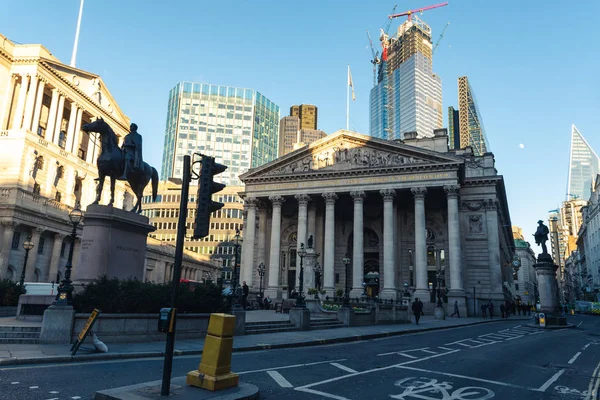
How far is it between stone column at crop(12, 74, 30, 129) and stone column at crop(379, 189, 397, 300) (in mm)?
40418

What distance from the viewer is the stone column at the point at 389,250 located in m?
47.5

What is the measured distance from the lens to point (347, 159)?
176 ft

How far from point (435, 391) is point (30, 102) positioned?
50.9m

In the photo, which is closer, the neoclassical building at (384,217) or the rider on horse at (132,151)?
the rider on horse at (132,151)

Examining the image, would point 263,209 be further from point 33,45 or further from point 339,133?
point 33,45

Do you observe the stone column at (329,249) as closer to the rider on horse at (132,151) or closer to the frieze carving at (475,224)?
the frieze carving at (475,224)

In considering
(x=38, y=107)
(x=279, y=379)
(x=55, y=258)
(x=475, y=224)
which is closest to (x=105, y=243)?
(x=279, y=379)

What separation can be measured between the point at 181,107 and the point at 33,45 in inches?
3534

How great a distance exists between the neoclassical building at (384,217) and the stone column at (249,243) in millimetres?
135

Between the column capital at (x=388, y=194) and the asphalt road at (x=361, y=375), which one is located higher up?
the column capital at (x=388, y=194)

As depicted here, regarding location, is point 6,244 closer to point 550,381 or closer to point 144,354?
point 144,354

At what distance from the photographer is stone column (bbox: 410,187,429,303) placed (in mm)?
46544

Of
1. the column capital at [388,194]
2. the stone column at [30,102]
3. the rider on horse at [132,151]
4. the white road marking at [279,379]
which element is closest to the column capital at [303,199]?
the column capital at [388,194]

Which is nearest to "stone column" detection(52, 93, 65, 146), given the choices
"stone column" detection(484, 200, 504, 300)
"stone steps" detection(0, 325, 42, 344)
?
"stone steps" detection(0, 325, 42, 344)
